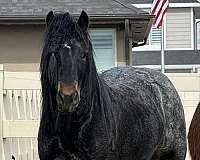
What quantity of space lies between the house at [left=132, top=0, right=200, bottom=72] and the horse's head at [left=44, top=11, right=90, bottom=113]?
21.4 meters

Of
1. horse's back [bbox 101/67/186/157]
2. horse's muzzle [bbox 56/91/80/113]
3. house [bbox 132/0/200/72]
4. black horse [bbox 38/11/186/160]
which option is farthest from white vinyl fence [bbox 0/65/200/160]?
house [bbox 132/0/200/72]

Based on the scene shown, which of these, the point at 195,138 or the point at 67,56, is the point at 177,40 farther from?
the point at 67,56

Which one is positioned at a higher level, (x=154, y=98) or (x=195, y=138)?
(x=154, y=98)

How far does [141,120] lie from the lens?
6090 mm

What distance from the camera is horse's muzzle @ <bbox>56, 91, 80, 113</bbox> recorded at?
4.58m

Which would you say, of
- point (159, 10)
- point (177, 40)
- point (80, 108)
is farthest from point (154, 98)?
point (177, 40)

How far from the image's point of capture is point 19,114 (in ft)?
29.2

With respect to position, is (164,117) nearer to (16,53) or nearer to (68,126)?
(68,126)

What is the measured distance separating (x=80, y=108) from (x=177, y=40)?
23043mm

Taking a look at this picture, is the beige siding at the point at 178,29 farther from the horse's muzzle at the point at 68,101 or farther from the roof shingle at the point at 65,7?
the horse's muzzle at the point at 68,101

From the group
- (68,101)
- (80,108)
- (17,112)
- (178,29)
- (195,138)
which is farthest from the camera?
(178,29)

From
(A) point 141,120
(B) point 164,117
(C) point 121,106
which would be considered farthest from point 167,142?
(C) point 121,106

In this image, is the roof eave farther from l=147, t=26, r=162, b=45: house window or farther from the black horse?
l=147, t=26, r=162, b=45: house window

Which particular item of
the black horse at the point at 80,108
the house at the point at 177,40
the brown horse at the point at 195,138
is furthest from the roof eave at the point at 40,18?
the house at the point at 177,40
